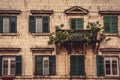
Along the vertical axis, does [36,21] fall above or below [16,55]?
above

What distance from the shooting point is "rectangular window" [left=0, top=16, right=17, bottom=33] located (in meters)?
26.9

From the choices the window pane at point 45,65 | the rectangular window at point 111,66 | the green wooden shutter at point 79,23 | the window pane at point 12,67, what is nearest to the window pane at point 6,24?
the window pane at point 12,67

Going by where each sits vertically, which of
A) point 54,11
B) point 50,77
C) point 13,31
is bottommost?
point 50,77

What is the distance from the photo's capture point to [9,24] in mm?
26938

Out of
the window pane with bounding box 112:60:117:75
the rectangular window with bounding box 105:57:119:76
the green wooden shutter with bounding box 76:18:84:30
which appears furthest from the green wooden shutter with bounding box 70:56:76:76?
the window pane with bounding box 112:60:117:75

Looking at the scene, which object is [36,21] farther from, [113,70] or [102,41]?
[113,70]

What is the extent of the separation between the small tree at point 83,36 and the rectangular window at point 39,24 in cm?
91

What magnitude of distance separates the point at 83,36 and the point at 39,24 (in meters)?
3.81

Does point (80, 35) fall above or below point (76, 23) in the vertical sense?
below

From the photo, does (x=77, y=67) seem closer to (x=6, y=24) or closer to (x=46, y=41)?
(x=46, y=41)

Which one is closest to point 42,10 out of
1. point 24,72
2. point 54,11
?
point 54,11

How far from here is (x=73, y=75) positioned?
2650 centimetres

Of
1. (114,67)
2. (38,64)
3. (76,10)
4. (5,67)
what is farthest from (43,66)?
(114,67)

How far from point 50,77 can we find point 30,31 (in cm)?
407
